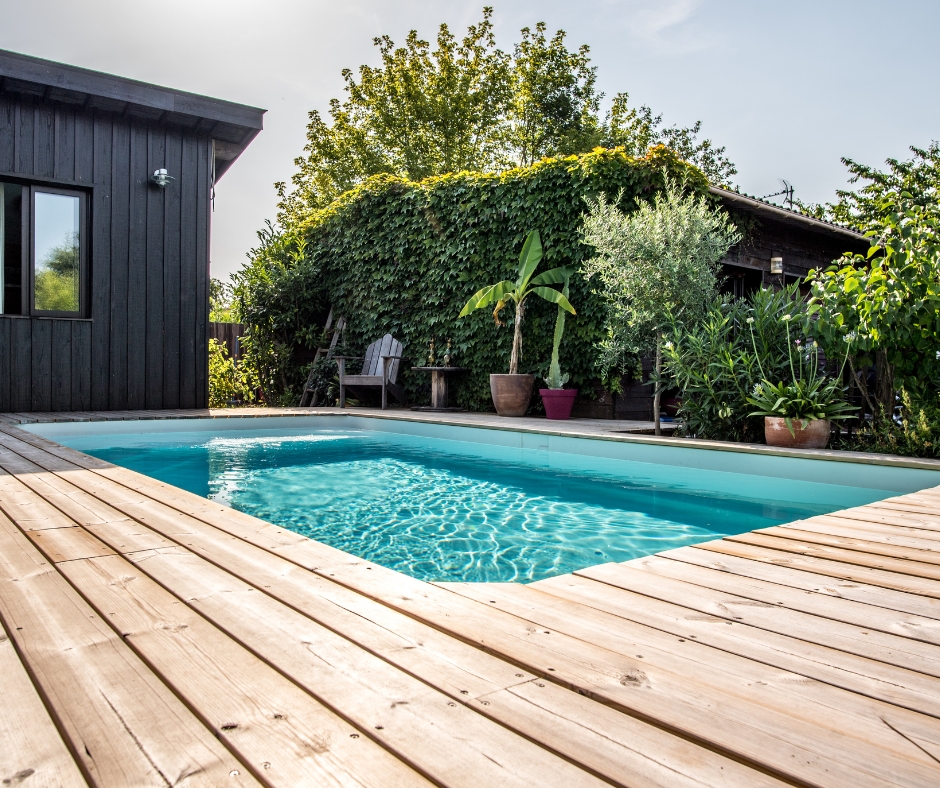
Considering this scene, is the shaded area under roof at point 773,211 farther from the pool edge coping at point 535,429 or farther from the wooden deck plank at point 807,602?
the wooden deck plank at point 807,602

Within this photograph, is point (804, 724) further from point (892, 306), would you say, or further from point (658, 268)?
point (658, 268)

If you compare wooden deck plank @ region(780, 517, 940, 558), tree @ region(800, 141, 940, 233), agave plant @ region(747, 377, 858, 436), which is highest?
tree @ region(800, 141, 940, 233)

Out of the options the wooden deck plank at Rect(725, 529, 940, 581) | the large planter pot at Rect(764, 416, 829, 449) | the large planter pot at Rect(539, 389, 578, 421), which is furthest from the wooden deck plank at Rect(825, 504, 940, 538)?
the large planter pot at Rect(539, 389, 578, 421)

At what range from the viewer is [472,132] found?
2255 cm

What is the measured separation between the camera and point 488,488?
14.8 feet

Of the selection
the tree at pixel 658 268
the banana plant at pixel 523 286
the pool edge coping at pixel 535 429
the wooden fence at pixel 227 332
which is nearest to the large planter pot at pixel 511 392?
the banana plant at pixel 523 286

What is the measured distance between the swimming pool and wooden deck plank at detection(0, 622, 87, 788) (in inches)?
71.5

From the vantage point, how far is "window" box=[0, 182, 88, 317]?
6793 millimetres

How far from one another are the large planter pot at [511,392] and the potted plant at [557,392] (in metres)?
0.22

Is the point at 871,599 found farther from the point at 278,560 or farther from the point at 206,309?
the point at 206,309

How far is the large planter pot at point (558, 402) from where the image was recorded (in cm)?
709

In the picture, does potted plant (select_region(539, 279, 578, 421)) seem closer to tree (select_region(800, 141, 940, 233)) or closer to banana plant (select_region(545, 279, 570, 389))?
banana plant (select_region(545, 279, 570, 389))

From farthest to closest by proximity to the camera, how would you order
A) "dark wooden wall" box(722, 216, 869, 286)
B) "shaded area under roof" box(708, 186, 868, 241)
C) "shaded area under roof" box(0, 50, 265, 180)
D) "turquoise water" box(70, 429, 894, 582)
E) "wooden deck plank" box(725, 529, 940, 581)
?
1. "dark wooden wall" box(722, 216, 869, 286)
2. "shaded area under roof" box(708, 186, 868, 241)
3. "shaded area under roof" box(0, 50, 265, 180)
4. "turquoise water" box(70, 429, 894, 582)
5. "wooden deck plank" box(725, 529, 940, 581)

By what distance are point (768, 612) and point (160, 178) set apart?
7.55m
